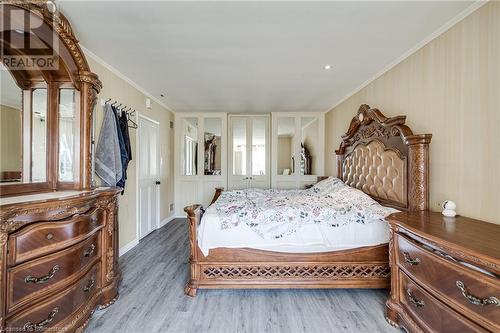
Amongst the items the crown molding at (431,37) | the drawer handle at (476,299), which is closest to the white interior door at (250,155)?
the crown molding at (431,37)

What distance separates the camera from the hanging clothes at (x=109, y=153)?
2406 millimetres

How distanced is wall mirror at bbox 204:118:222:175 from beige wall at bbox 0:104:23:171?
3651 millimetres

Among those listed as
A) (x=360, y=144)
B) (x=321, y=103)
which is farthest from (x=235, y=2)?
(x=321, y=103)

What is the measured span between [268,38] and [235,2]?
54 centimetres

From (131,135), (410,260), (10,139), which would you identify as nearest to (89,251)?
(10,139)

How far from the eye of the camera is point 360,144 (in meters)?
3.07

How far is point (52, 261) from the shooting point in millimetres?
1379

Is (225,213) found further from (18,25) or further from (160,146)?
(160,146)

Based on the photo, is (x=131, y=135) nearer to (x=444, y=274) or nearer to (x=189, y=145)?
(x=189, y=145)

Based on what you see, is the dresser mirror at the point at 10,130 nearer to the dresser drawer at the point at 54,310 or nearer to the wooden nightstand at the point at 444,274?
the dresser drawer at the point at 54,310

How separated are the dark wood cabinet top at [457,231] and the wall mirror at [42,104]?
2.72 meters

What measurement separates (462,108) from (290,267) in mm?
2036

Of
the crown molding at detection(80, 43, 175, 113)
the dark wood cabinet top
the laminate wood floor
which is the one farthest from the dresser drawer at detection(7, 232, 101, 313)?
the dark wood cabinet top

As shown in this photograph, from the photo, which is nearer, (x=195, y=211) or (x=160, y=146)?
(x=195, y=211)
